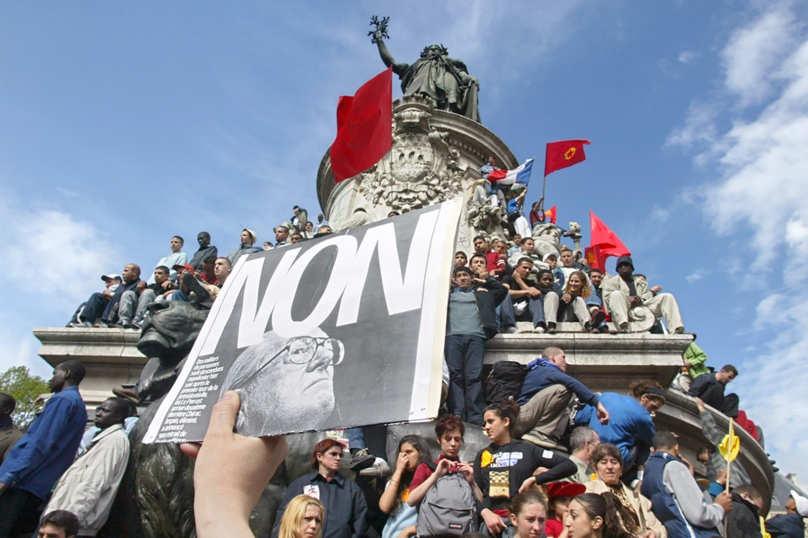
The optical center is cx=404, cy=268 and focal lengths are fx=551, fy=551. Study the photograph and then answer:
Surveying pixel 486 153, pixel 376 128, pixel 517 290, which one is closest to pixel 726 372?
pixel 517 290

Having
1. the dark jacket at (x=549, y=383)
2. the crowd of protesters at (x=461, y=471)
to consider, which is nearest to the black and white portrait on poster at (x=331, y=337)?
the crowd of protesters at (x=461, y=471)

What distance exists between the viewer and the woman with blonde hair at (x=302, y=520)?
3.31m

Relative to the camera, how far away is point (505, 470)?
4.06 meters

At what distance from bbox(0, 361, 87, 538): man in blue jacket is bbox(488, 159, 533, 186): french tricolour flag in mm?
12470

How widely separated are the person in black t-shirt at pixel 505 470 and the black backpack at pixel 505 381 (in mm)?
1567

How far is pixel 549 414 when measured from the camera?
546 cm

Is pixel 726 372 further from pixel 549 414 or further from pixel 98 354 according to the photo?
pixel 98 354

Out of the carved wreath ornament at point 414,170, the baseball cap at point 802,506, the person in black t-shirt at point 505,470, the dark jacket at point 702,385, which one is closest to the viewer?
the person in black t-shirt at point 505,470

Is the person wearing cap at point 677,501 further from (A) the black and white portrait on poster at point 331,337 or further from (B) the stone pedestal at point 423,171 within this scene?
(B) the stone pedestal at point 423,171

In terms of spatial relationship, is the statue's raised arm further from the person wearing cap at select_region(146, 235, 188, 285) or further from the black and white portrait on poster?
the black and white portrait on poster

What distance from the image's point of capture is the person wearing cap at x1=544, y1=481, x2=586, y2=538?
3.72m

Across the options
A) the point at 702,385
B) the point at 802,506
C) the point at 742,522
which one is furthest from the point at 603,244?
the point at 742,522

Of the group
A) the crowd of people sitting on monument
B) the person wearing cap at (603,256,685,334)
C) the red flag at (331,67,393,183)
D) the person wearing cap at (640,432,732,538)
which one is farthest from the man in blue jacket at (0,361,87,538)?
the red flag at (331,67,393,183)

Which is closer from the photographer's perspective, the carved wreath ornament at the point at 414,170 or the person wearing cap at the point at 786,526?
the person wearing cap at the point at 786,526
